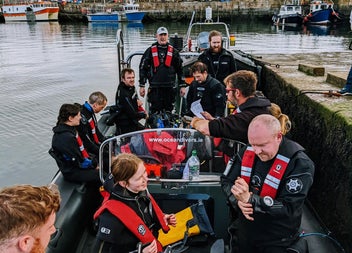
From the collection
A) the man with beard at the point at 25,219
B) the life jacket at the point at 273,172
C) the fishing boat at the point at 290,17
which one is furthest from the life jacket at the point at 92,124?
the fishing boat at the point at 290,17

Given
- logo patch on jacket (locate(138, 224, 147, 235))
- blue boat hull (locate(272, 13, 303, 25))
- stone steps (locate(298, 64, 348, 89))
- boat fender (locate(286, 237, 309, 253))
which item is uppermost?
blue boat hull (locate(272, 13, 303, 25))

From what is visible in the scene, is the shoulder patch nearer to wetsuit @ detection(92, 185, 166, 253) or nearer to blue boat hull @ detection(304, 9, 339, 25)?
wetsuit @ detection(92, 185, 166, 253)

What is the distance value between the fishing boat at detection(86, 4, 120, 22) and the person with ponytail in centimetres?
4744

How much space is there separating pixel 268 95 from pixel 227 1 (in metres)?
46.5

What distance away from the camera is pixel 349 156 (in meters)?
2.77

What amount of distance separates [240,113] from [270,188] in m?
0.67

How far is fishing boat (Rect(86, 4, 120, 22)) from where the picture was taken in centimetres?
4750

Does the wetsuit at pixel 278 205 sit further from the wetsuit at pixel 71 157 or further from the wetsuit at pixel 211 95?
the wetsuit at pixel 211 95

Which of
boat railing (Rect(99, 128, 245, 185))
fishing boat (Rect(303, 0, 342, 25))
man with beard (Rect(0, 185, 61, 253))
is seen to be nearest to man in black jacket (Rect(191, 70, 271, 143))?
boat railing (Rect(99, 128, 245, 185))

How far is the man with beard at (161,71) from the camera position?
543cm

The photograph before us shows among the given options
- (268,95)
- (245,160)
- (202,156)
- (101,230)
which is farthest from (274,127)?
(268,95)

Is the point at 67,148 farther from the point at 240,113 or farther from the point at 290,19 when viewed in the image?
the point at 290,19

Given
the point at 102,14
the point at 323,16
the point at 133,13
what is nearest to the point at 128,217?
the point at 323,16

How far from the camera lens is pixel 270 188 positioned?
6.84ft
